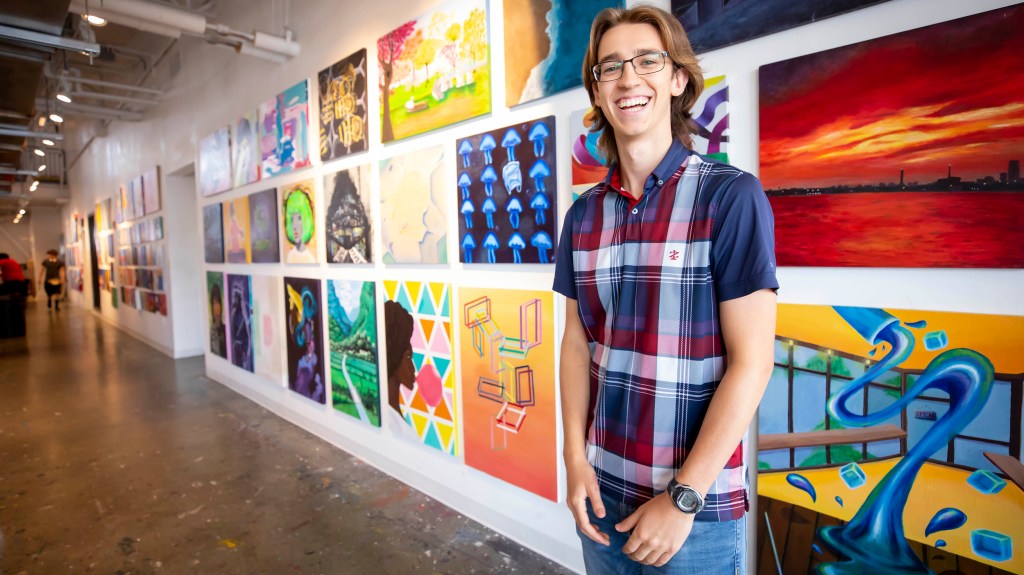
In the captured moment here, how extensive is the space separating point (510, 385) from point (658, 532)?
144cm

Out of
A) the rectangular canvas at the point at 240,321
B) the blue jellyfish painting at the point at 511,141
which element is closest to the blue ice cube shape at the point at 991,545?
the blue jellyfish painting at the point at 511,141

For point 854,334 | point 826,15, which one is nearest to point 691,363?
point 854,334

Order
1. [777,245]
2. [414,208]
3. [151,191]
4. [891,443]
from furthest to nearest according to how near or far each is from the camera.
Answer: [151,191]
[414,208]
[777,245]
[891,443]

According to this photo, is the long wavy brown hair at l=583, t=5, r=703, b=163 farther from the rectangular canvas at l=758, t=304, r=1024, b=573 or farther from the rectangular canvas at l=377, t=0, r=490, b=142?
the rectangular canvas at l=377, t=0, r=490, b=142

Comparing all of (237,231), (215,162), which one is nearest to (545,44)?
(237,231)

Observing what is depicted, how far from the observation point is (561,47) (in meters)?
1.99

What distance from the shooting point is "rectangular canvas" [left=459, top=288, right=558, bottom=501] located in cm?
217

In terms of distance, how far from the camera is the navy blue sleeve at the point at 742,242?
2.76 feet

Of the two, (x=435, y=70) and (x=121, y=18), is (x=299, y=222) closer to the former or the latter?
(x=121, y=18)

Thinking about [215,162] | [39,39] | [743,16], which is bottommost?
[743,16]

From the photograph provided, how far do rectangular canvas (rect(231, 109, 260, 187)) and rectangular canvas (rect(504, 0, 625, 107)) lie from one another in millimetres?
2823

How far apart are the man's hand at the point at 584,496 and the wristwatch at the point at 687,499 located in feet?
0.66

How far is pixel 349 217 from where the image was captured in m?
3.23

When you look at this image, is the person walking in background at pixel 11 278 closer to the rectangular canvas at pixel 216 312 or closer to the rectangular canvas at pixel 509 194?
the rectangular canvas at pixel 216 312
